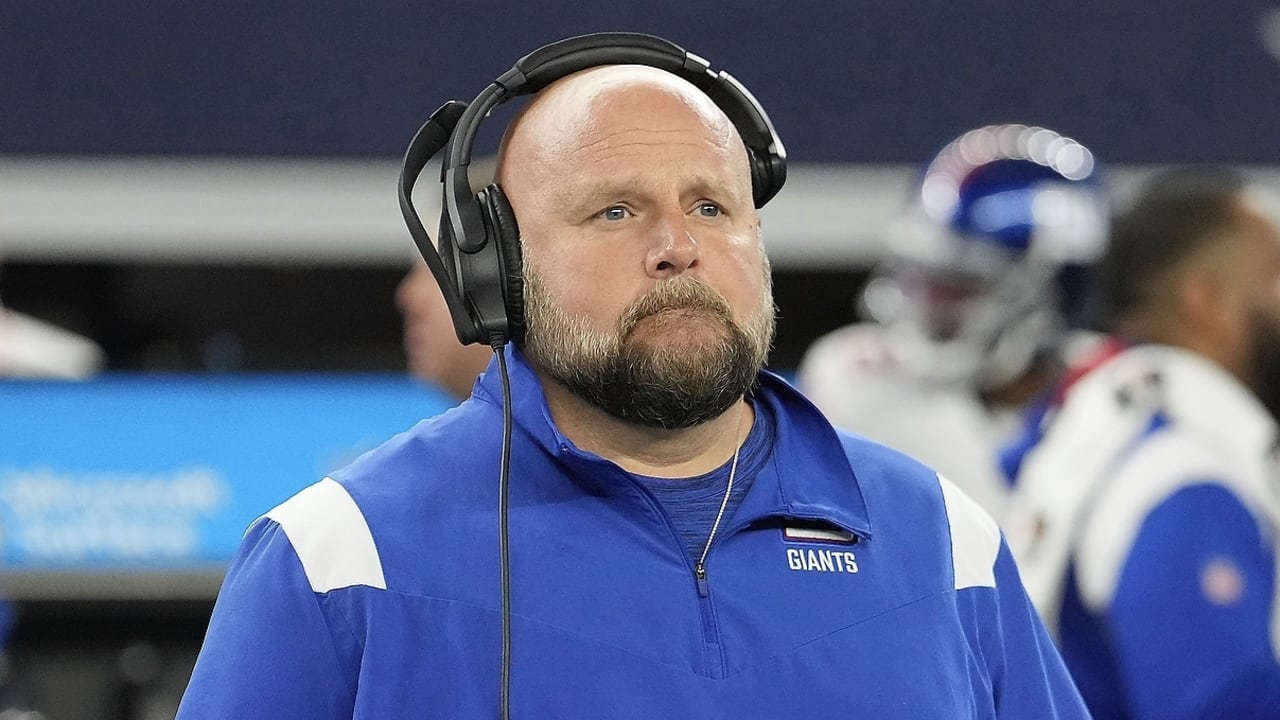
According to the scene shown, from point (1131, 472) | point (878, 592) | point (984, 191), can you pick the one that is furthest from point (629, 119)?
point (984, 191)

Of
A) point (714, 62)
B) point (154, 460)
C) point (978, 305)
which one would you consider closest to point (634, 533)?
point (978, 305)

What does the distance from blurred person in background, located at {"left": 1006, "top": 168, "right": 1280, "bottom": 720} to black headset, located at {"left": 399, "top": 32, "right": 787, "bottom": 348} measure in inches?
32.1

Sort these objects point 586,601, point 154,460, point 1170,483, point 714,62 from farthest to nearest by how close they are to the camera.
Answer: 1. point 714,62
2. point 154,460
3. point 1170,483
4. point 586,601

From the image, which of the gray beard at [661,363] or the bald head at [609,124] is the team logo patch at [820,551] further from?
the bald head at [609,124]

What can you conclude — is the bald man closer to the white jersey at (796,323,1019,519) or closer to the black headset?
the black headset

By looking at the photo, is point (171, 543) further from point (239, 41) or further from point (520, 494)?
point (520, 494)

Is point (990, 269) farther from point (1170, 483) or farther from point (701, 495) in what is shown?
point (701, 495)

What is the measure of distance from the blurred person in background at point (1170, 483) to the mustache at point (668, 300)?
927 mm

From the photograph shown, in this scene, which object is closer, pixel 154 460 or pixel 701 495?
pixel 701 495

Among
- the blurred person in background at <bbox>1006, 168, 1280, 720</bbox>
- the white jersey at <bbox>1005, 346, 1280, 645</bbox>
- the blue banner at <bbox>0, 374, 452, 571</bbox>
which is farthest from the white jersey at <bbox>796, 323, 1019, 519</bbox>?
the blue banner at <bbox>0, 374, 452, 571</bbox>

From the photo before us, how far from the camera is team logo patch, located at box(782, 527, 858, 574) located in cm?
152

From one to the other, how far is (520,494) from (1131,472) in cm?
105

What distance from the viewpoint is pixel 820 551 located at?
5.05 ft

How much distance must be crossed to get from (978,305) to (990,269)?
67mm
